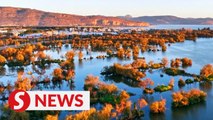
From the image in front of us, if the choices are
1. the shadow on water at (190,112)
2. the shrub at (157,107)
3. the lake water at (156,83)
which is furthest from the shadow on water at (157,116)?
the shadow on water at (190,112)

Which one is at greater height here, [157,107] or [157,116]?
[157,107]

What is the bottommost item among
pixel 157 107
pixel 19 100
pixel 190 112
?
pixel 190 112

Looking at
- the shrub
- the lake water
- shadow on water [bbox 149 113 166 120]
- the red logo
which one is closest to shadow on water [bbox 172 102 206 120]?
the lake water

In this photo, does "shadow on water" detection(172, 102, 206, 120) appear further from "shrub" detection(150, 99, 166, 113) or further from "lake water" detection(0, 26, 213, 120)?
"shrub" detection(150, 99, 166, 113)

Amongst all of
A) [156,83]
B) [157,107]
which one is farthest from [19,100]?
[156,83]

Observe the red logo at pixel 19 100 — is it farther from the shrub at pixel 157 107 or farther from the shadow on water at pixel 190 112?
the shadow on water at pixel 190 112

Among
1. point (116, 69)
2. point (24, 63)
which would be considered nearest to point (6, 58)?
point (24, 63)

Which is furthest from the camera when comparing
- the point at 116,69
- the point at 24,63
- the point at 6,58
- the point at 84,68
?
the point at 6,58

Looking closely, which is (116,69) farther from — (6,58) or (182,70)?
(6,58)

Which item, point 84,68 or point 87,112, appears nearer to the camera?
point 87,112

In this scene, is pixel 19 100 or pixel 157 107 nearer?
pixel 19 100

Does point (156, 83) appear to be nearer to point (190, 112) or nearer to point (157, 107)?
point (190, 112)
